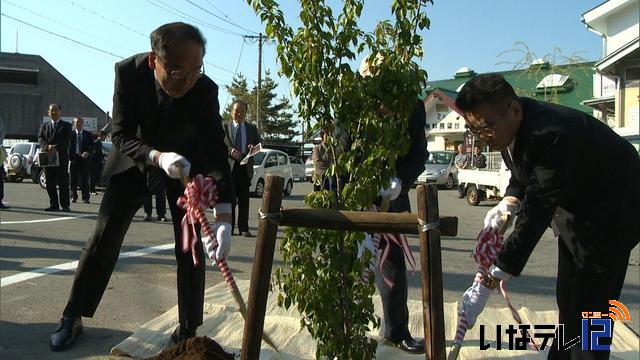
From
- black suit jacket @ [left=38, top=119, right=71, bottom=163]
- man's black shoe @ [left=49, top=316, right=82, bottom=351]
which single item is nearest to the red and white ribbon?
man's black shoe @ [left=49, top=316, right=82, bottom=351]

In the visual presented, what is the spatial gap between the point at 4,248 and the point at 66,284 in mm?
2062

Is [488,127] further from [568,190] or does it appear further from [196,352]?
[196,352]

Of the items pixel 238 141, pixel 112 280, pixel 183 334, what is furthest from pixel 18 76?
pixel 183 334

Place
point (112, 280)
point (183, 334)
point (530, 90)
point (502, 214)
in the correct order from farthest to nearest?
1. point (530, 90)
2. point (112, 280)
3. point (183, 334)
4. point (502, 214)

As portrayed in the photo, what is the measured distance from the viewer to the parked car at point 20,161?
19.5m

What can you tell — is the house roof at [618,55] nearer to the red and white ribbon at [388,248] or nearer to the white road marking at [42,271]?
the white road marking at [42,271]

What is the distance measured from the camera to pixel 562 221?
8.14 feet

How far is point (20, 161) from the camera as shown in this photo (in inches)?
773

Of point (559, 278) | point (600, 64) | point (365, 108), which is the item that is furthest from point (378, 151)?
point (600, 64)

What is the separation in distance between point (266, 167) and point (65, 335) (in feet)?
46.1

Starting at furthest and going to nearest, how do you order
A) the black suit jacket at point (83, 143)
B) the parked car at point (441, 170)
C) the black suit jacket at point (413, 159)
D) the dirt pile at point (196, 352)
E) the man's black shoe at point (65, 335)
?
the parked car at point (441, 170) < the black suit jacket at point (83, 143) < the black suit jacket at point (413, 159) < the man's black shoe at point (65, 335) < the dirt pile at point (196, 352)

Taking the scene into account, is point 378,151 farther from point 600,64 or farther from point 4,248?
point 600,64

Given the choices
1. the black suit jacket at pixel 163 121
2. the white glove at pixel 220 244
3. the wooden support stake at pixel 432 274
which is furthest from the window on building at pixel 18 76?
the wooden support stake at pixel 432 274

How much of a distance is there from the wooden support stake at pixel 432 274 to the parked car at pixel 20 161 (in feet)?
64.6
